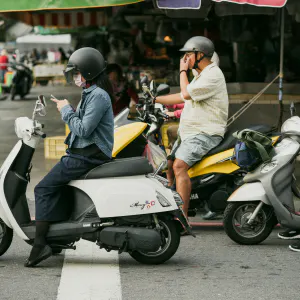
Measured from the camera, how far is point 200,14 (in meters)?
13.1

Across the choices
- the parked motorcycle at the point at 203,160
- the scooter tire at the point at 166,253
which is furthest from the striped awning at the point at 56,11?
the scooter tire at the point at 166,253

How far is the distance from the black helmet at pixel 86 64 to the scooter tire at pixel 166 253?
1.33 m

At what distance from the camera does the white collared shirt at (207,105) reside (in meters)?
7.77

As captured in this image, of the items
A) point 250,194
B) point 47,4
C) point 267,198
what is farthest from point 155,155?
point 47,4

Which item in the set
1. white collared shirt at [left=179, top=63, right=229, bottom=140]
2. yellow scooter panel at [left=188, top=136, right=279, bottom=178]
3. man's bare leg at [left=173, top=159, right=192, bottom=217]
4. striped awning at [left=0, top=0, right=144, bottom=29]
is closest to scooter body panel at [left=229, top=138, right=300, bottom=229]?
yellow scooter panel at [left=188, top=136, right=279, bottom=178]

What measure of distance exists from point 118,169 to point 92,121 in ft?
1.48

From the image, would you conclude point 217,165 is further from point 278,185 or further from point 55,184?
point 55,184

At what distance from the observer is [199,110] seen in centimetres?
792

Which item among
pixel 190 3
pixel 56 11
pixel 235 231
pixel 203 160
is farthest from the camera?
pixel 56 11

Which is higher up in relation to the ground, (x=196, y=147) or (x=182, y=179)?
(x=196, y=147)

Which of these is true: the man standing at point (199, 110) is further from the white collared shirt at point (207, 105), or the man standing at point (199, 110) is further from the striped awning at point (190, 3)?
the striped awning at point (190, 3)

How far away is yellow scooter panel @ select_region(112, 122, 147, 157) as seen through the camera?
767 cm

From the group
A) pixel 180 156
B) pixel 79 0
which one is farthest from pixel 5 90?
pixel 180 156

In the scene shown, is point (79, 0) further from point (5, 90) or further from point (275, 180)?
point (5, 90)
